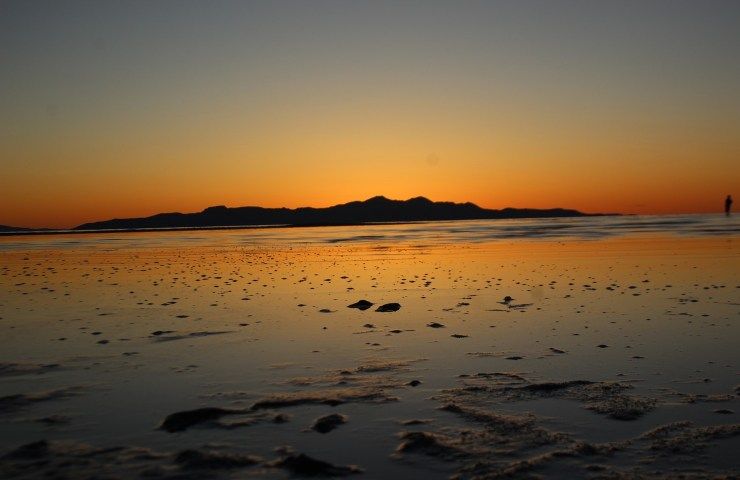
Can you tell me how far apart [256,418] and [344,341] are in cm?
458

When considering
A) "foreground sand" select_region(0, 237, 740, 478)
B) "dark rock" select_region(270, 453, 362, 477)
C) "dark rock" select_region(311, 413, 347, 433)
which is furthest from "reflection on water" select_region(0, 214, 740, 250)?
"dark rock" select_region(270, 453, 362, 477)

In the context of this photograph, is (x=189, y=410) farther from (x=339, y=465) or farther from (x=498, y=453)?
(x=498, y=453)

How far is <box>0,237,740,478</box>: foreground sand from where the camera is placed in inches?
228

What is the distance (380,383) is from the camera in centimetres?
852

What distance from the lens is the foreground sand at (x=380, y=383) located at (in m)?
5.80

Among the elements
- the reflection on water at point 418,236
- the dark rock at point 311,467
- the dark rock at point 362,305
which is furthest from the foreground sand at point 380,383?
the reflection on water at point 418,236

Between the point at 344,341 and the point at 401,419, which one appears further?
the point at 344,341

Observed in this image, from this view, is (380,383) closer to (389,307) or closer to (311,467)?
(311,467)

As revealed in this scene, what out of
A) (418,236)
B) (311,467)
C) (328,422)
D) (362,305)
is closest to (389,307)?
(362,305)

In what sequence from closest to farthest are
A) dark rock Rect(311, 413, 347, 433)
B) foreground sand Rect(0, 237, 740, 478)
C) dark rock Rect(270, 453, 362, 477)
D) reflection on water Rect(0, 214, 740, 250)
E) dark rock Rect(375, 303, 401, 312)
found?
dark rock Rect(270, 453, 362, 477) < foreground sand Rect(0, 237, 740, 478) < dark rock Rect(311, 413, 347, 433) < dark rock Rect(375, 303, 401, 312) < reflection on water Rect(0, 214, 740, 250)

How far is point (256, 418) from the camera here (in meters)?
7.03

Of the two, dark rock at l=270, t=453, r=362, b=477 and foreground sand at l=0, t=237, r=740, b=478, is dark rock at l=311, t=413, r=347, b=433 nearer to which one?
foreground sand at l=0, t=237, r=740, b=478

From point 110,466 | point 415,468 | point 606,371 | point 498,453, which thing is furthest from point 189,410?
point 606,371

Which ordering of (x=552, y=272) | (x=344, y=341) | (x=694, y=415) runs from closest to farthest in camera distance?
(x=694, y=415)
(x=344, y=341)
(x=552, y=272)
